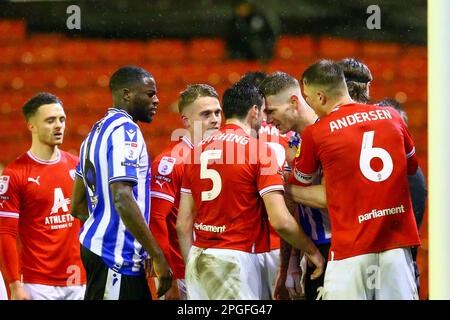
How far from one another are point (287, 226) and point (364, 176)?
43cm

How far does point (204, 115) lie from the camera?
→ 4711mm

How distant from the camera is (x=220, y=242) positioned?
159 inches

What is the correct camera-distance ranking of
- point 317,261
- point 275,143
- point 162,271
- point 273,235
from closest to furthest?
point 162,271 < point 317,261 < point 273,235 < point 275,143

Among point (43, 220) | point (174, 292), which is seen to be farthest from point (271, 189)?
point (43, 220)

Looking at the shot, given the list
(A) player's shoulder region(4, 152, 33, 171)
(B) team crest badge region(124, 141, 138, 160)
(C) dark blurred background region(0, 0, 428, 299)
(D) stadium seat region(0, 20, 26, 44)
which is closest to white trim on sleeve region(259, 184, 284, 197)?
(B) team crest badge region(124, 141, 138, 160)

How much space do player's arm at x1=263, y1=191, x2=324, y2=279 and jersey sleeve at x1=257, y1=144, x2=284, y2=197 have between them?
0.03 m

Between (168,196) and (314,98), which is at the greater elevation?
(314,98)

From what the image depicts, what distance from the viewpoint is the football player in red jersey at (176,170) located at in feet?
15.1

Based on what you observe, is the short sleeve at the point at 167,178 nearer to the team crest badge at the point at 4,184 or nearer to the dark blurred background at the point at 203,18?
the team crest badge at the point at 4,184

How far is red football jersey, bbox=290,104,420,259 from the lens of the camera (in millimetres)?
3672

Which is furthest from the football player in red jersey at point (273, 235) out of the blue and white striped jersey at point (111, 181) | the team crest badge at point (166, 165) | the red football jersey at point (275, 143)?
the blue and white striped jersey at point (111, 181)

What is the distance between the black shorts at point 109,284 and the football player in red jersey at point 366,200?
Answer: 2.92 feet

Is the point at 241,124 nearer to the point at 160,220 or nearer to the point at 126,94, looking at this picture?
the point at 126,94
